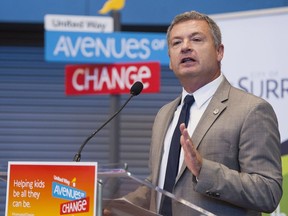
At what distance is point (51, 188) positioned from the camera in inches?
102

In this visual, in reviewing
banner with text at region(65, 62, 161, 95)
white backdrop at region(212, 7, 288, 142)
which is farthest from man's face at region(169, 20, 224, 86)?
banner with text at region(65, 62, 161, 95)

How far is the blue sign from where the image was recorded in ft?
17.7

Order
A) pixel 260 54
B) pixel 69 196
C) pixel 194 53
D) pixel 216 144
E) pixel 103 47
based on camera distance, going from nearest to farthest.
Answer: pixel 69 196
pixel 216 144
pixel 194 53
pixel 260 54
pixel 103 47

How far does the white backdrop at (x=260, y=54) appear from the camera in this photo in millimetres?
4473

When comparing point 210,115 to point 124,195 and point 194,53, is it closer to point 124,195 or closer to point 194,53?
point 194,53

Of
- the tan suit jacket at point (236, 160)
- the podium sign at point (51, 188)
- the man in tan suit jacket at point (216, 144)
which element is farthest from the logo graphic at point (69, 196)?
the tan suit jacket at point (236, 160)

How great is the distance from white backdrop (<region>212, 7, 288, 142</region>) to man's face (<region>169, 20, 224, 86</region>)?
1351 millimetres

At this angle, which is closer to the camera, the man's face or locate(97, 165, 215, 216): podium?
locate(97, 165, 215, 216): podium

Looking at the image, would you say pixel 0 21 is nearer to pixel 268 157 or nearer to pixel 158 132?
pixel 158 132

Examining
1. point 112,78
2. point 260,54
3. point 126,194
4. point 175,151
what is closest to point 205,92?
point 175,151

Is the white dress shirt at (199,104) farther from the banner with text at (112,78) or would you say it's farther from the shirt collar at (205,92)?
the banner with text at (112,78)

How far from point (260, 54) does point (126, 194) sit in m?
2.17

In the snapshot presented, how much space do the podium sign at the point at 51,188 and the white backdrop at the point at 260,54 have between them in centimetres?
220

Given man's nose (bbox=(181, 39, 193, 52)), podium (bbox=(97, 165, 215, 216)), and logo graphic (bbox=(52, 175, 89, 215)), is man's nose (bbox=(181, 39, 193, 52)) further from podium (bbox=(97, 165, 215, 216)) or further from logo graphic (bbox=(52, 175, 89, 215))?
logo graphic (bbox=(52, 175, 89, 215))
